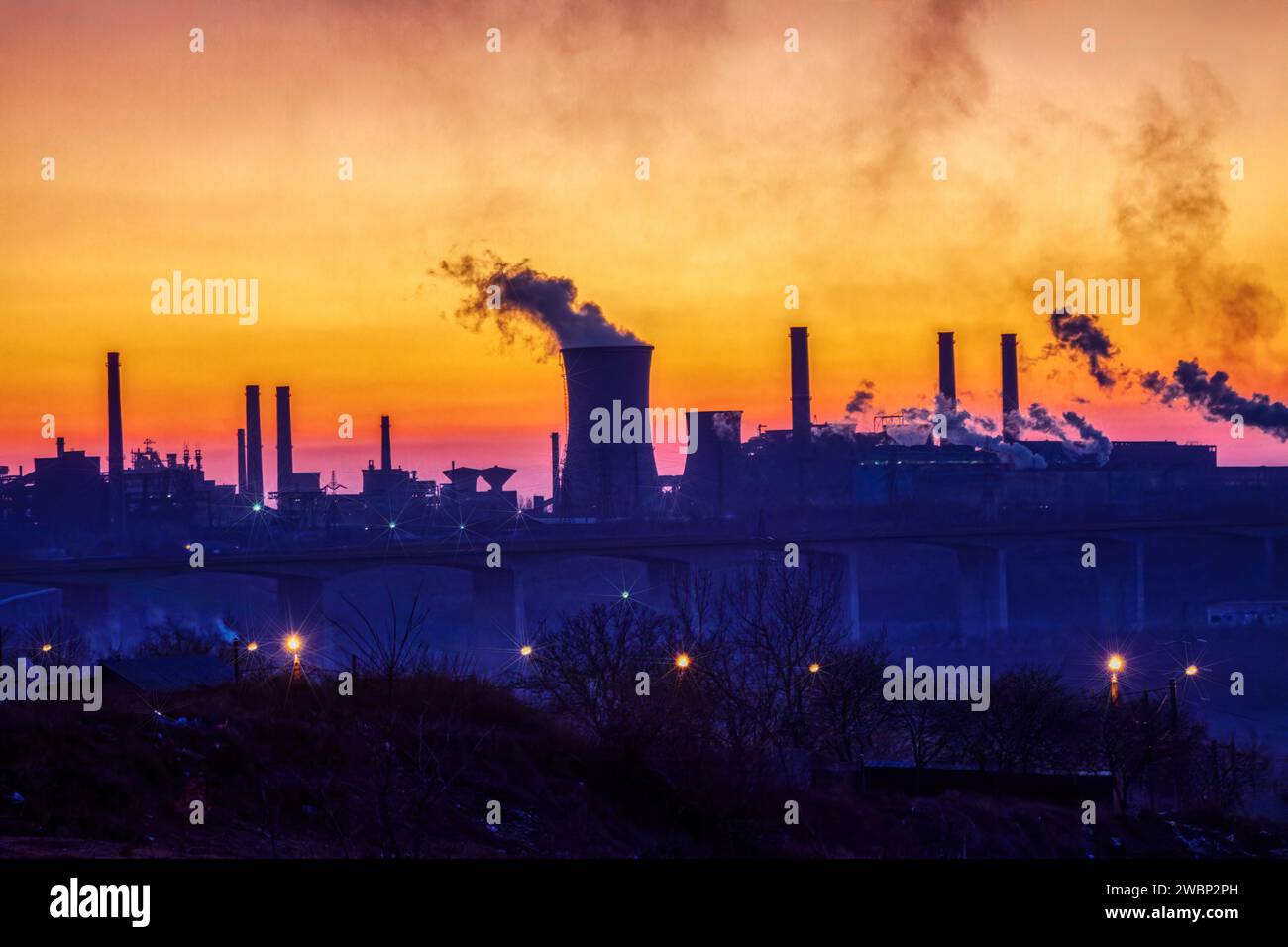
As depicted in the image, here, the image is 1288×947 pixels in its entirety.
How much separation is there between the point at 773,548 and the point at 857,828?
43320 millimetres

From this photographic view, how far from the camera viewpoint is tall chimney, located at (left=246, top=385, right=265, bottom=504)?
81.4 meters

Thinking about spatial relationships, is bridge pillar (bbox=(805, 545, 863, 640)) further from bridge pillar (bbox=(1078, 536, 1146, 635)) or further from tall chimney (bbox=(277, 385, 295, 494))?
tall chimney (bbox=(277, 385, 295, 494))

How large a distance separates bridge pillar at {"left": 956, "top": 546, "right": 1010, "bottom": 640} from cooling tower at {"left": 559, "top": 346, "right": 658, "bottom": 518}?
1680 cm

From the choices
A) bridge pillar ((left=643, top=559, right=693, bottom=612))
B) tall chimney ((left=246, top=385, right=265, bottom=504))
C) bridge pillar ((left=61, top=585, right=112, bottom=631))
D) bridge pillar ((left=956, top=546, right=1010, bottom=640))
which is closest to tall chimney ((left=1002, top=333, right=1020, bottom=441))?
bridge pillar ((left=956, top=546, right=1010, bottom=640))

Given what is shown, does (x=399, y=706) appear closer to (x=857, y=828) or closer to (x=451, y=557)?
(x=857, y=828)

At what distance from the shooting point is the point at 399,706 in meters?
18.6

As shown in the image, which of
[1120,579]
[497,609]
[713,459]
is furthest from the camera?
[713,459]

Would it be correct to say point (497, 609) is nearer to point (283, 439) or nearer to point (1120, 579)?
point (283, 439)

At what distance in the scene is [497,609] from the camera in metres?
57.2

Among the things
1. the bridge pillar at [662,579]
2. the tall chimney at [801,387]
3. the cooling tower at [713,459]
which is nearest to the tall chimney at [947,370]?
the tall chimney at [801,387]

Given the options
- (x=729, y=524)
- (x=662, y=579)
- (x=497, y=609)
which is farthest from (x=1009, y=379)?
(x=497, y=609)

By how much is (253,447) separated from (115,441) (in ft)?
35.1

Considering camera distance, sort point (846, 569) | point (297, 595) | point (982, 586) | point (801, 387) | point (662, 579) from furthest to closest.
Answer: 1. point (801, 387)
2. point (982, 586)
3. point (662, 579)
4. point (846, 569)
5. point (297, 595)
